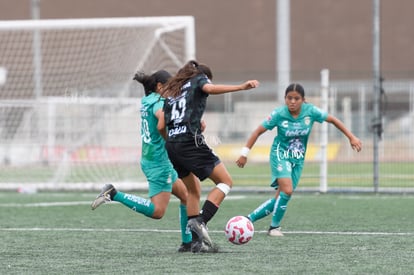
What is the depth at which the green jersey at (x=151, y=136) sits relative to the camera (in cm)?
930

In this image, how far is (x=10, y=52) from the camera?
22594mm

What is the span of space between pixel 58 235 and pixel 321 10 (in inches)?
1522

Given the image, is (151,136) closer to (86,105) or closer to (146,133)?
(146,133)

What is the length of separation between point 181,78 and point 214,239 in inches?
81.7

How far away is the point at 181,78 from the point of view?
29.1 feet

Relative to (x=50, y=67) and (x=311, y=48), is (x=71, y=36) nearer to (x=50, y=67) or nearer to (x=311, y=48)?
(x=50, y=67)

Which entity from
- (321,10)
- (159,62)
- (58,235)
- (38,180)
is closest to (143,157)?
(58,235)

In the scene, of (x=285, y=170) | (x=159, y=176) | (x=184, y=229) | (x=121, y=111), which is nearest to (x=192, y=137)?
(x=159, y=176)

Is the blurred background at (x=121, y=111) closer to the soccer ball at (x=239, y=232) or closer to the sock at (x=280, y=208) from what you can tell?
the sock at (x=280, y=208)

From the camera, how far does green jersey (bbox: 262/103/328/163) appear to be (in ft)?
36.5

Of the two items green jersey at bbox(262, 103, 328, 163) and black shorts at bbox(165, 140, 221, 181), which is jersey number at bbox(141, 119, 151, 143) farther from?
green jersey at bbox(262, 103, 328, 163)

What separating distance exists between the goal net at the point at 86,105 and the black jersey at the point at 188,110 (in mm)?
9284

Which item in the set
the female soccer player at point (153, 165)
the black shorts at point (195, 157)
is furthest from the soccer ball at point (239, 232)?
the female soccer player at point (153, 165)

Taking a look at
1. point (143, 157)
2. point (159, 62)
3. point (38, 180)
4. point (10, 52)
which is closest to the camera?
point (143, 157)
